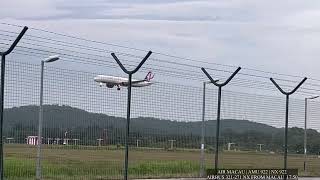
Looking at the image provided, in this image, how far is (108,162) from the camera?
1930 cm

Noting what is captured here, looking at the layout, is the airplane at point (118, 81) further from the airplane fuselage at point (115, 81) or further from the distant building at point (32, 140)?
the distant building at point (32, 140)

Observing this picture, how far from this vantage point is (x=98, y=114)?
52.2 ft

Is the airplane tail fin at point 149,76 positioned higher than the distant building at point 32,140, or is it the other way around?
the airplane tail fin at point 149,76

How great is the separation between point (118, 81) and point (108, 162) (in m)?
4.39

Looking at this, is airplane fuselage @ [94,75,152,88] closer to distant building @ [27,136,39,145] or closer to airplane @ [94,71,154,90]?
airplane @ [94,71,154,90]

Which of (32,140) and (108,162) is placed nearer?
(32,140)

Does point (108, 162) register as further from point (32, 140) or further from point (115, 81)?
point (115, 81)

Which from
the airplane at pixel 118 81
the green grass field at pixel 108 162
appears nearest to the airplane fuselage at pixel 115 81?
the airplane at pixel 118 81

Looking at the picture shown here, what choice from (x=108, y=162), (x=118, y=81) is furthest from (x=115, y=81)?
(x=108, y=162)

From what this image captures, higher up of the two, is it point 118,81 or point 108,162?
point 118,81

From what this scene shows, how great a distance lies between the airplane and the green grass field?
185 centimetres

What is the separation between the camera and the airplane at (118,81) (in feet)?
50.3

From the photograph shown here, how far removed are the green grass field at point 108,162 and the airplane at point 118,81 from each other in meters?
1.85

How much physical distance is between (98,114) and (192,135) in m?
5.29
